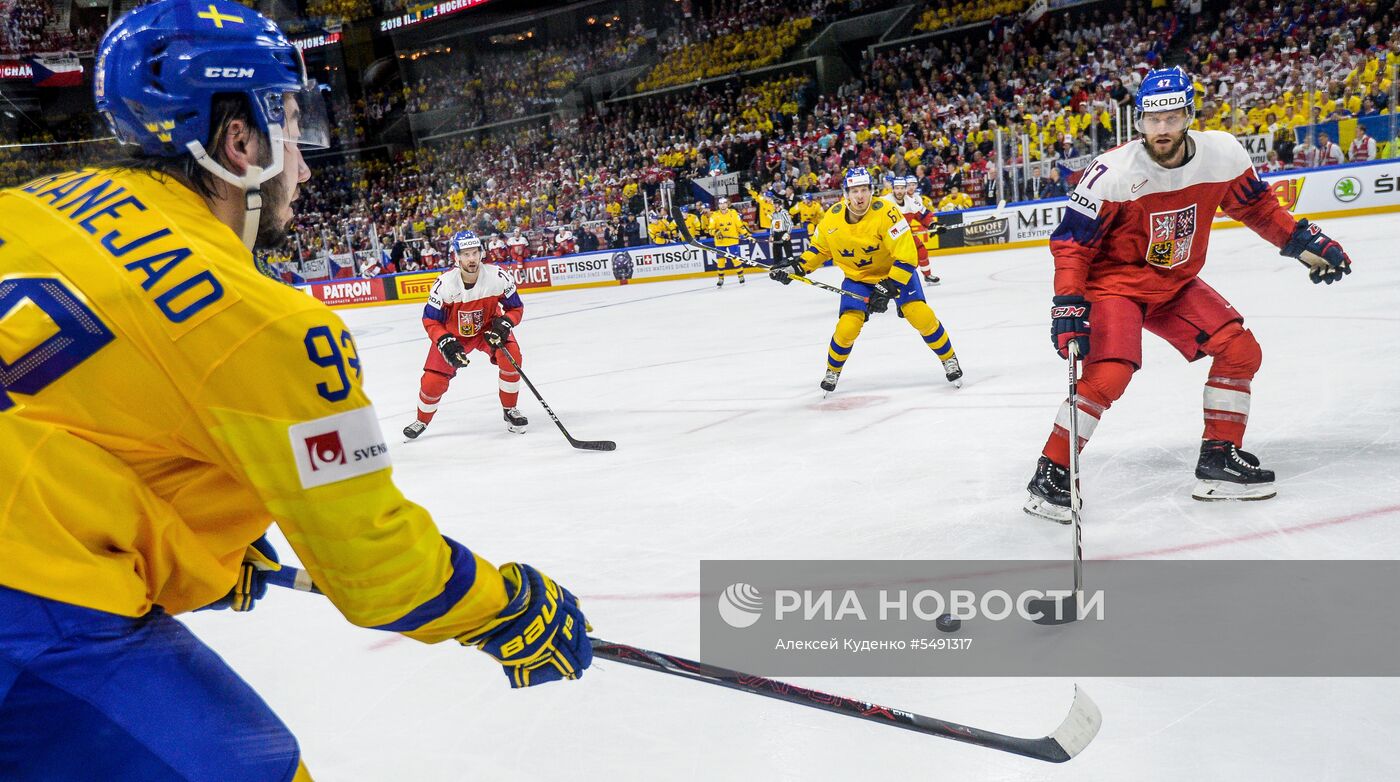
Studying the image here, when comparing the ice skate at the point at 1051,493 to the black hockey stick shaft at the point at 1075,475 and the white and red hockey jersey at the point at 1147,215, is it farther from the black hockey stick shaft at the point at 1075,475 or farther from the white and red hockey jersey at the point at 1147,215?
the white and red hockey jersey at the point at 1147,215

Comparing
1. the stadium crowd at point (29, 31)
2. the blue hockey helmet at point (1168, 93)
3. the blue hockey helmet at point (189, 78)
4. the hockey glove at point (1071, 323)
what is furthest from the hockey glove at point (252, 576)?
the stadium crowd at point (29, 31)

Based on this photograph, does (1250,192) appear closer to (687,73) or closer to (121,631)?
(121,631)

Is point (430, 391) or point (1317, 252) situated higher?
point (1317, 252)

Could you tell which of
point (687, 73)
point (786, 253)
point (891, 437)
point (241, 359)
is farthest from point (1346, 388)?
point (687, 73)

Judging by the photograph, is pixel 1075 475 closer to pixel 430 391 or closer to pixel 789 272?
pixel 430 391

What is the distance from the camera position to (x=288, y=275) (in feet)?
64.2

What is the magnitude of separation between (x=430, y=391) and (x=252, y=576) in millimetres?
4327

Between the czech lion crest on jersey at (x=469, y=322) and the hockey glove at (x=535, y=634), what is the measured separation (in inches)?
191

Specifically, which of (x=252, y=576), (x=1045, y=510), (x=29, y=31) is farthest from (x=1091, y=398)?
(x=29, y=31)

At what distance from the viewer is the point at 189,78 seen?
1.17m

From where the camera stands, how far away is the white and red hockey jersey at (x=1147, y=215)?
326 cm

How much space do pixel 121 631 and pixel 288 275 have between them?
20.2 m

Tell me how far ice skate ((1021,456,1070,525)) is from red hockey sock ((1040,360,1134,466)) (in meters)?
0.03

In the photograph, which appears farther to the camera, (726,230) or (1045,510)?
(726,230)
